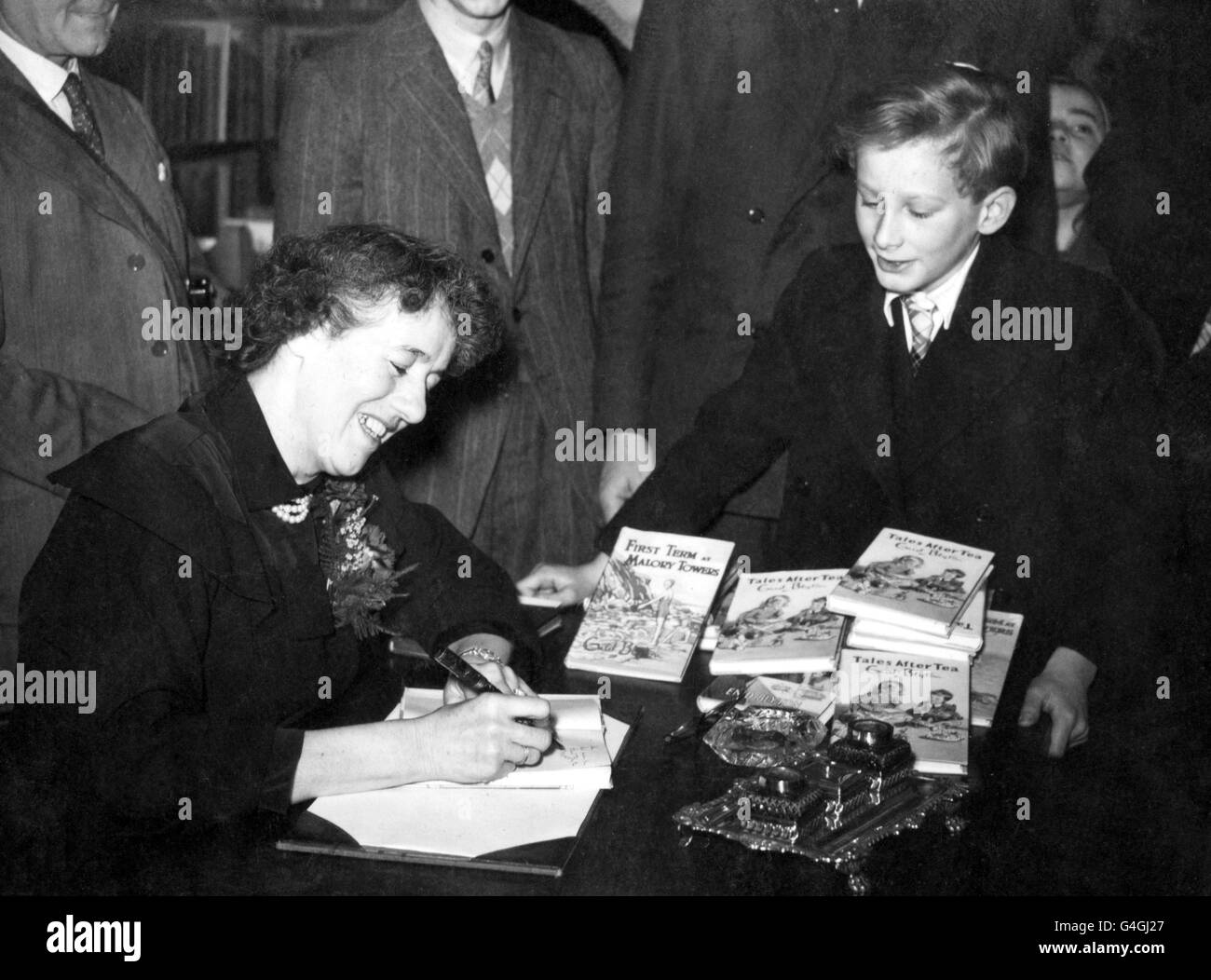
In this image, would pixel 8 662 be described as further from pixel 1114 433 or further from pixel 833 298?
pixel 1114 433

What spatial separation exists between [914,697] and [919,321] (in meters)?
1.00

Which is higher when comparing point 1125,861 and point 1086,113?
point 1086,113

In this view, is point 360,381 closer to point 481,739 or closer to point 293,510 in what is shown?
point 293,510

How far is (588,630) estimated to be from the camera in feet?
8.04

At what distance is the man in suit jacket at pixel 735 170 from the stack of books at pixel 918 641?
0.74 meters

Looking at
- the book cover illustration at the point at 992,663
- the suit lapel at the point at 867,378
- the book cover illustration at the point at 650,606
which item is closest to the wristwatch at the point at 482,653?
the book cover illustration at the point at 650,606

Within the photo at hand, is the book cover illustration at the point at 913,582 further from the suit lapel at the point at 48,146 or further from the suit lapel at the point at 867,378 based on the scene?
the suit lapel at the point at 48,146

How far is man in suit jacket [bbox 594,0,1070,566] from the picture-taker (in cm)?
286

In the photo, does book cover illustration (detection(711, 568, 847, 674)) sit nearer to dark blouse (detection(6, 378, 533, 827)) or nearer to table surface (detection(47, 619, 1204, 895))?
table surface (detection(47, 619, 1204, 895))

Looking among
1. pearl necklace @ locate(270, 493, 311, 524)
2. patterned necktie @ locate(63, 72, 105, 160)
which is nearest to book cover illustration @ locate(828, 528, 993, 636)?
pearl necklace @ locate(270, 493, 311, 524)

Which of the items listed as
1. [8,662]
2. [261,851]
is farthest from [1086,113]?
[8,662]

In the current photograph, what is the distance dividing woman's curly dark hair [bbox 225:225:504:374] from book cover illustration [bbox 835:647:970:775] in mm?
932

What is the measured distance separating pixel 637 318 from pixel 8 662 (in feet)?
5.34

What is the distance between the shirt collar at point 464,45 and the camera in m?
2.98
